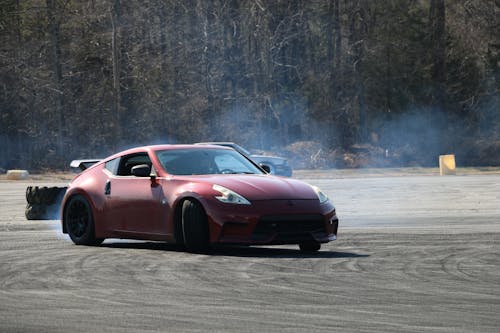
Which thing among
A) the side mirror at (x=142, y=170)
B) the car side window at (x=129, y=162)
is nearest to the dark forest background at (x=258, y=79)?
the car side window at (x=129, y=162)

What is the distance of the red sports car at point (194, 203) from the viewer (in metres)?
13.6

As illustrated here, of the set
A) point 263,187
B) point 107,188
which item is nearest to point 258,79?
point 107,188

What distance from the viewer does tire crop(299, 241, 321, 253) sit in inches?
560

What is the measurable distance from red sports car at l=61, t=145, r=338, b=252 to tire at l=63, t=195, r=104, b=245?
0.01 metres

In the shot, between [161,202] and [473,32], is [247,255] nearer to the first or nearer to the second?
[161,202]

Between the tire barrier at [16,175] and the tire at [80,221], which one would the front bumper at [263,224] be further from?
the tire barrier at [16,175]

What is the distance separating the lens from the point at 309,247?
14.3 m

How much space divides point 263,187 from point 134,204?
6.21 feet

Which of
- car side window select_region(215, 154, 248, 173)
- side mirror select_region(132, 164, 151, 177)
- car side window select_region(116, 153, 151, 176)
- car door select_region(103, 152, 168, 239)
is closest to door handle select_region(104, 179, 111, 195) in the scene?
car door select_region(103, 152, 168, 239)

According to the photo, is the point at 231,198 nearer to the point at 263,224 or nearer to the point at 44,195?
the point at 263,224

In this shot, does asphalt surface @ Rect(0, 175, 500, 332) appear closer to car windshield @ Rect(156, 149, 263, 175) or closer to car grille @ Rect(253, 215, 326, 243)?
car grille @ Rect(253, 215, 326, 243)

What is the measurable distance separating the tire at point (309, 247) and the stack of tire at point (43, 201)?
29.4 feet

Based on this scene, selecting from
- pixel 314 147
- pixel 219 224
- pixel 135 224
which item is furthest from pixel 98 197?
pixel 314 147

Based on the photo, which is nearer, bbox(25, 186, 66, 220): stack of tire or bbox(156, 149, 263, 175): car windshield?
bbox(156, 149, 263, 175): car windshield
